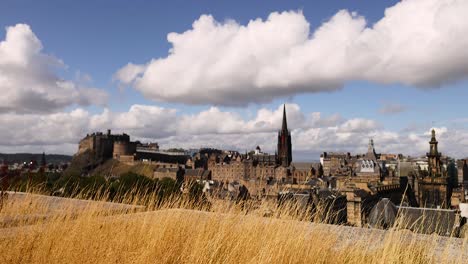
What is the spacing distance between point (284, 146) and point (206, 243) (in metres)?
115

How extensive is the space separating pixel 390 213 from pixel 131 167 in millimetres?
A: 118155

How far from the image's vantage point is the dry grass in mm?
3898

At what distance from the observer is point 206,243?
4.30m

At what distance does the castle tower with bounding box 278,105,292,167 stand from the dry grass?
108m

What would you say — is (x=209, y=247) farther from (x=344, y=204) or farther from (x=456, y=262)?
(x=344, y=204)

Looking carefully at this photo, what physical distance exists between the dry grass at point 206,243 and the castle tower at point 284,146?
355 feet

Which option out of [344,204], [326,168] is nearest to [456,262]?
[344,204]

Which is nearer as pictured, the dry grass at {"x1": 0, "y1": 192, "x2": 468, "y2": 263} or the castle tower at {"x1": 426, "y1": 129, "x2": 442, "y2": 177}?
the dry grass at {"x1": 0, "y1": 192, "x2": 468, "y2": 263}

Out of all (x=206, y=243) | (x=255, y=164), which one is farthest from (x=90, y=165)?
(x=206, y=243)

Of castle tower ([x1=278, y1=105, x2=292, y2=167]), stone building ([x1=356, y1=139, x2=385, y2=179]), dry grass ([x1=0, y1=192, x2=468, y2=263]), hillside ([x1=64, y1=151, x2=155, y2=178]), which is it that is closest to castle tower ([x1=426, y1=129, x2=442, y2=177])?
stone building ([x1=356, y1=139, x2=385, y2=179])

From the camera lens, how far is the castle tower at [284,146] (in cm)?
Answer: 11525

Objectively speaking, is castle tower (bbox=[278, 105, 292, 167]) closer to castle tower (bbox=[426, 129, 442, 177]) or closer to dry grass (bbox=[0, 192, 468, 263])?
castle tower (bbox=[426, 129, 442, 177])

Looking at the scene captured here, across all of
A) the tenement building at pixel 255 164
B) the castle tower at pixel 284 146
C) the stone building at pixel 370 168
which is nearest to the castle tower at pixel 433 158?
the stone building at pixel 370 168

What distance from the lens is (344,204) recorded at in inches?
1177
